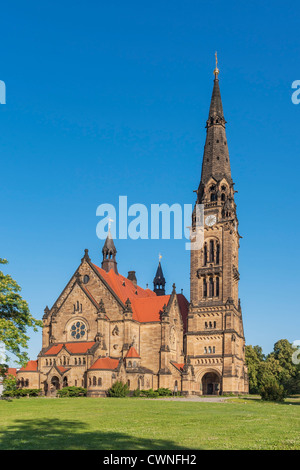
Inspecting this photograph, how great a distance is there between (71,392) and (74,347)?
8.14 m

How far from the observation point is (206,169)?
83188 millimetres

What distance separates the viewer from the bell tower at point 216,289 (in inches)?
2852

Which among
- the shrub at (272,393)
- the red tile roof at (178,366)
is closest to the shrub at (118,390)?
the red tile roof at (178,366)

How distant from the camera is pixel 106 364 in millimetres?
63312

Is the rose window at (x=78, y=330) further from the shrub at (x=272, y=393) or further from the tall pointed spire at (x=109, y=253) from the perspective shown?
the shrub at (x=272, y=393)

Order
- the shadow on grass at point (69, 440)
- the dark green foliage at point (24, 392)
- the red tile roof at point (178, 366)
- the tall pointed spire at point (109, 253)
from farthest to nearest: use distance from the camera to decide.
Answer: the tall pointed spire at point (109, 253) → the red tile roof at point (178, 366) → the dark green foliage at point (24, 392) → the shadow on grass at point (69, 440)

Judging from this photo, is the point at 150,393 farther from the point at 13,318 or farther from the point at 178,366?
Result: the point at 13,318

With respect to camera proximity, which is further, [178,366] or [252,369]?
[252,369]

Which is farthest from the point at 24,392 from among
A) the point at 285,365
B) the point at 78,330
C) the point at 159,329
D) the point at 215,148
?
the point at 285,365

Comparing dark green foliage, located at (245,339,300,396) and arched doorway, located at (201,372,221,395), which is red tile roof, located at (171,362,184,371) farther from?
dark green foliage, located at (245,339,300,396)

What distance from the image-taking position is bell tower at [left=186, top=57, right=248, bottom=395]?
72.4 meters

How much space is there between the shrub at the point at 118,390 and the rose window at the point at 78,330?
1135 cm
